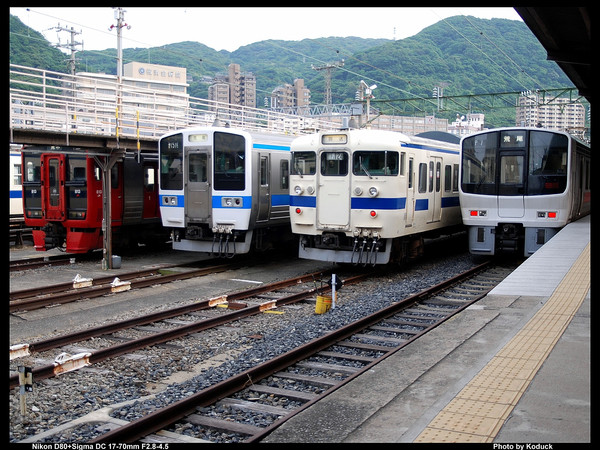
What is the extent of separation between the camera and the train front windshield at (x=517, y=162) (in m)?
14.2

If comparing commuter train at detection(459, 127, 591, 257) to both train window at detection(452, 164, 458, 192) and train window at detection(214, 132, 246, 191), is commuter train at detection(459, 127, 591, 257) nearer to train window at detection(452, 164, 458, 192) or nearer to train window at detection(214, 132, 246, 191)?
train window at detection(452, 164, 458, 192)

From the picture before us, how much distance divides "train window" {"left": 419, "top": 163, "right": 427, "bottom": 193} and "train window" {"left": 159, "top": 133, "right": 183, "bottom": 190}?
230 inches

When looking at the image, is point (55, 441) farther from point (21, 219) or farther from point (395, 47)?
point (395, 47)

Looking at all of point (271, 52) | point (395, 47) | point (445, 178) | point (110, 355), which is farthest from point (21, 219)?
point (271, 52)

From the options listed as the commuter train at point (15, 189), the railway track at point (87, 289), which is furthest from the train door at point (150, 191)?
the commuter train at point (15, 189)

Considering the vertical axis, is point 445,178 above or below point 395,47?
below

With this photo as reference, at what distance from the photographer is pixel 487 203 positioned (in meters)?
14.7

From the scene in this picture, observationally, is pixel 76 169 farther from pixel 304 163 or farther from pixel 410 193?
pixel 410 193

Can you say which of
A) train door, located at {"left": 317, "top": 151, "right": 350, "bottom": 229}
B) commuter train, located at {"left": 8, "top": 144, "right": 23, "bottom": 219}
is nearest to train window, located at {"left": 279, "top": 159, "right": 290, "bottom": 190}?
train door, located at {"left": 317, "top": 151, "right": 350, "bottom": 229}

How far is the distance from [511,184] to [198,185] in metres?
7.48

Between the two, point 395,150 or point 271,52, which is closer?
point 395,150

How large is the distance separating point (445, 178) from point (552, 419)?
40.9ft

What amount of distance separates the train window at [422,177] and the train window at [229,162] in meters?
4.15

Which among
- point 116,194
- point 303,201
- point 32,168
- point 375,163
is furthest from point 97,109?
point 375,163
